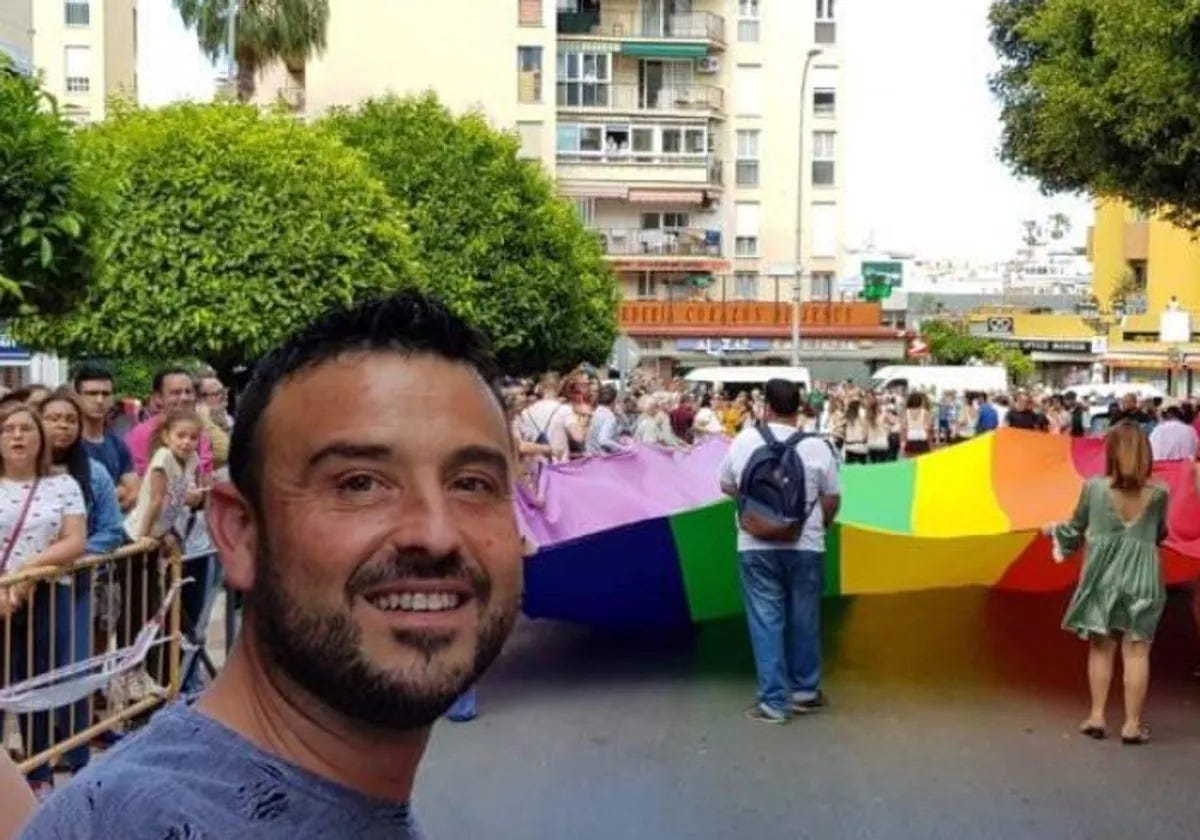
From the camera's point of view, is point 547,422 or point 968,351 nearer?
point 547,422

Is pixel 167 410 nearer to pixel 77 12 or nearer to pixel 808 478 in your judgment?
pixel 808 478

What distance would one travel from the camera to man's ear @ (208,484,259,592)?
1663 millimetres

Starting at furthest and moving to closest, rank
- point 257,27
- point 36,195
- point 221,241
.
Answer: point 257,27
point 221,241
point 36,195

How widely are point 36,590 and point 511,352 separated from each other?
124ft

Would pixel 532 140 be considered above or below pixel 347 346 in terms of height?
above

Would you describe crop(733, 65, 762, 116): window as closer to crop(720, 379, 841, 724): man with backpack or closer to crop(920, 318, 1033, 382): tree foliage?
crop(920, 318, 1033, 382): tree foliage

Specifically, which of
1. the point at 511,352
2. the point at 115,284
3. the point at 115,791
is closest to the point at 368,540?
the point at 115,791

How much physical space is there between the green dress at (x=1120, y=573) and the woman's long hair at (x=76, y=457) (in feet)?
16.1

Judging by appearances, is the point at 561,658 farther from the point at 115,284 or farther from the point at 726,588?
the point at 115,284

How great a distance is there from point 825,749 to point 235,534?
6920 millimetres

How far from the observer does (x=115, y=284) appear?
26.2 metres

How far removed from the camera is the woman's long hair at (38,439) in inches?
274

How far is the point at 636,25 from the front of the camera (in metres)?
64.6

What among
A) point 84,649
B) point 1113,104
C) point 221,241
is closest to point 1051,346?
point 221,241
